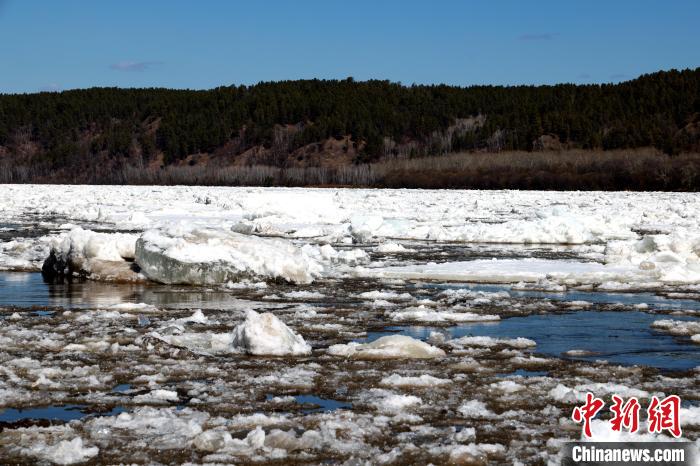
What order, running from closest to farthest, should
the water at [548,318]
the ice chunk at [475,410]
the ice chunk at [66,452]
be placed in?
the ice chunk at [66,452] → the ice chunk at [475,410] → the water at [548,318]

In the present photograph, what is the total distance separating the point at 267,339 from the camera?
7457 millimetres

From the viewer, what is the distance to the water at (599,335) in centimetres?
747

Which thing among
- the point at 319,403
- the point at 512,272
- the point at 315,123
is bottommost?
the point at 319,403

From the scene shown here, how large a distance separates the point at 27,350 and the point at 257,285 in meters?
4.66

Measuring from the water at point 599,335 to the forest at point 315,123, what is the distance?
281 feet

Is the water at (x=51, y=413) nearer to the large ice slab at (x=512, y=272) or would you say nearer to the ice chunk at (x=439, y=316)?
the ice chunk at (x=439, y=316)

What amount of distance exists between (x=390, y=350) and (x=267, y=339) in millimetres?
966

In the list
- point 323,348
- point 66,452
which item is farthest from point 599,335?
point 66,452

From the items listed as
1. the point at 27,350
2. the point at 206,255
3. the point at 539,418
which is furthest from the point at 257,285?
the point at 539,418

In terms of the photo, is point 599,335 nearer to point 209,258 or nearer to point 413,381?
point 413,381

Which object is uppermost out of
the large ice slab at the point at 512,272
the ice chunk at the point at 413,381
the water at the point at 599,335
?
the large ice slab at the point at 512,272

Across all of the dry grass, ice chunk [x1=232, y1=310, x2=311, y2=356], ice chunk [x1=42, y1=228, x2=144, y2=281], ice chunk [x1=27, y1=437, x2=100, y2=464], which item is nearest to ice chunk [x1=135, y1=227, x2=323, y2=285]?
ice chunk [x1=42, y1=228, x2=144, y2=281]

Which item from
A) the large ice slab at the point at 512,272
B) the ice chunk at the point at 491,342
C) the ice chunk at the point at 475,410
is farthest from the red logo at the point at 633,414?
the large ice slab at the point at 512,272

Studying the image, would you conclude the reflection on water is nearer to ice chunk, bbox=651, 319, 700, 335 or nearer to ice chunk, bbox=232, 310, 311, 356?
ice chunk, bbox=232, 310, 311, 356
